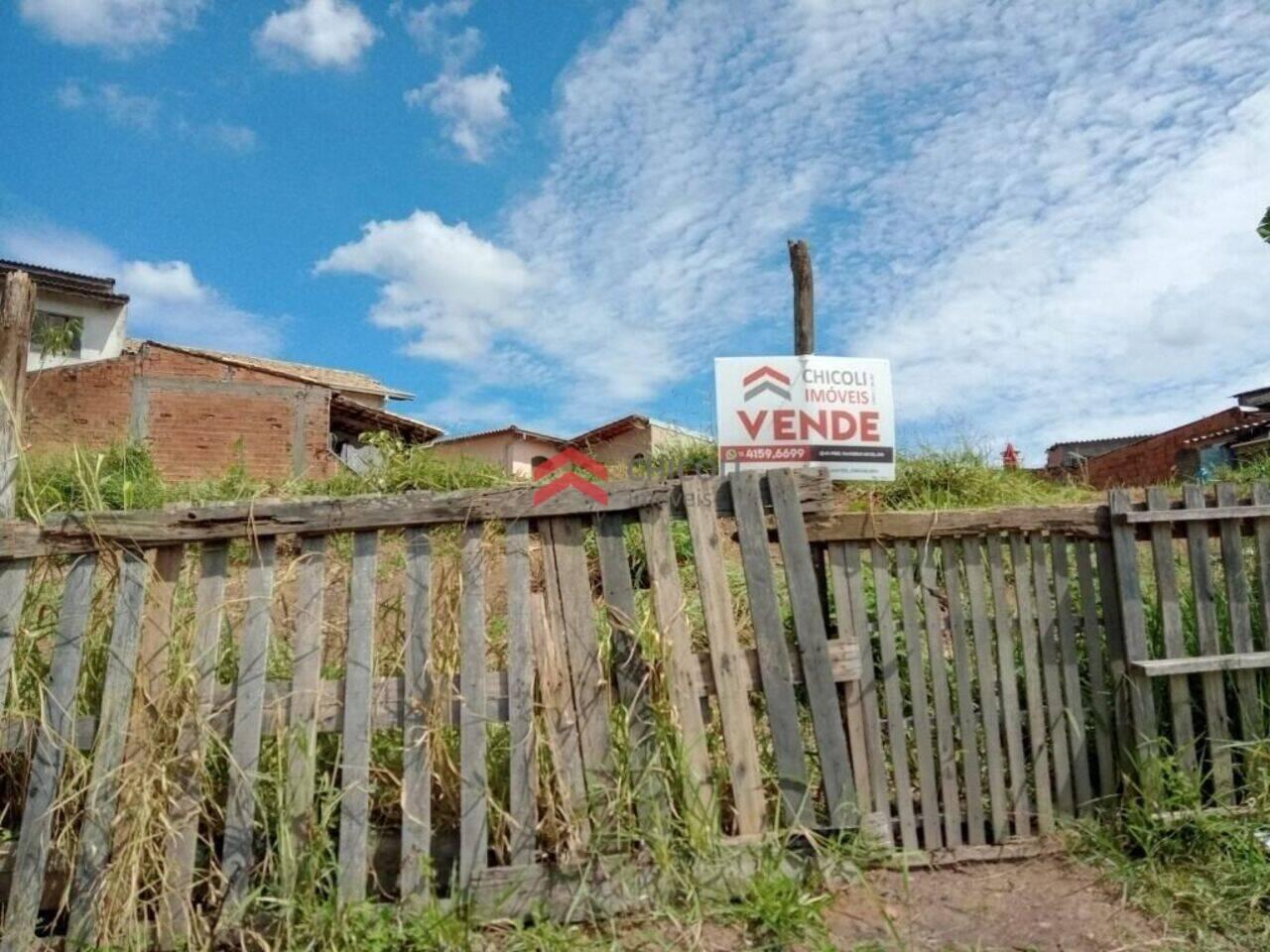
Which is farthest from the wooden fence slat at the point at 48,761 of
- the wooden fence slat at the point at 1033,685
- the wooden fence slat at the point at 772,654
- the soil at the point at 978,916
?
the wooden fence slat at the point at 1033,685

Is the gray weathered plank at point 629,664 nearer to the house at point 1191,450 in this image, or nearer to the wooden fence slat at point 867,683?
the wooden fence slat at point 867,683

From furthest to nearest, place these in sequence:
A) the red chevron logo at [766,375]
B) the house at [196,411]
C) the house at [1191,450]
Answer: the house at [196,411] < the house at [1191,450] < the red chevron logo at [766,375]

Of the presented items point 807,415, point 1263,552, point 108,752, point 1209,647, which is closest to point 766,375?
point 807,415

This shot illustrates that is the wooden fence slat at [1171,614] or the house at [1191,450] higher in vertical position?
the house at [1191,450]

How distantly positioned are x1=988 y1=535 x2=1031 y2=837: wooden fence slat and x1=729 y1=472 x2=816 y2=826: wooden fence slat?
988mm

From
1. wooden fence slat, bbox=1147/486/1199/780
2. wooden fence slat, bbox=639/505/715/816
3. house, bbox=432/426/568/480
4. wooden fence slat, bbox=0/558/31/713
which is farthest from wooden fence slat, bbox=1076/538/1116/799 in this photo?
house, bbox=432/426/568/480

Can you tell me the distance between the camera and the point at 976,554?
11.2 ft

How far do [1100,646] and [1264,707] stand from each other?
81 centimetres

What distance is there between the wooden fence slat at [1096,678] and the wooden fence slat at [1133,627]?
0.33 ft

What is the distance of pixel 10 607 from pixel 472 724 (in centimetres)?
170

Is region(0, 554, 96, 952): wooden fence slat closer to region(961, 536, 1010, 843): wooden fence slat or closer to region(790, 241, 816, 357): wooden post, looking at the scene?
region(961, 536, 1010, 843): wooden fence slat

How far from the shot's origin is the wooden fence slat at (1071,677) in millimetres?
3346

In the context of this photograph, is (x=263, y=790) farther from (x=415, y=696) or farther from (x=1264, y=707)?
(x=1264, y=707)

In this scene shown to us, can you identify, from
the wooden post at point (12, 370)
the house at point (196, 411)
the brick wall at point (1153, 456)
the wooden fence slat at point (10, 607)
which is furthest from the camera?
the house at point (196, 411)
